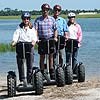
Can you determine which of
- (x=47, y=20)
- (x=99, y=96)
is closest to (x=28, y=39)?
(x=47, y=20)

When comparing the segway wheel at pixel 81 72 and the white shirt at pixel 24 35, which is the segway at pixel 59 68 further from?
the white shirt at pixel 24 35

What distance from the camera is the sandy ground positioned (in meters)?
11.4

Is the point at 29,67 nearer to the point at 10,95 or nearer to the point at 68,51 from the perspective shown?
the point at 10,95

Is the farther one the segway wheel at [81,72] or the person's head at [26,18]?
the segway wheel at [81,72]

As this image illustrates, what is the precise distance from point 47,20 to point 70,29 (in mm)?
1148

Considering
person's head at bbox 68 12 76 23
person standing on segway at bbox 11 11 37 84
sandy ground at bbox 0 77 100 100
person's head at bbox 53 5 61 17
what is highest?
person's head at bbox 53 5 61 17

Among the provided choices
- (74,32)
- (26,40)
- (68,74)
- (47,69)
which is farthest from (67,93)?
(74,32)

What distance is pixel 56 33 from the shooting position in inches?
509

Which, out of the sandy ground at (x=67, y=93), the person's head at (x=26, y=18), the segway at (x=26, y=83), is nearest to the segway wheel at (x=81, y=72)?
the sandy ground at (x=67, y=93)

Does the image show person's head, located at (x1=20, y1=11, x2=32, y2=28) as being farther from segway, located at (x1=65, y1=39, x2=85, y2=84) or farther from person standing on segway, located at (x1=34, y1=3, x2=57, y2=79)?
segway, located at (x1=65, y1=39, x2=85, y2=84)

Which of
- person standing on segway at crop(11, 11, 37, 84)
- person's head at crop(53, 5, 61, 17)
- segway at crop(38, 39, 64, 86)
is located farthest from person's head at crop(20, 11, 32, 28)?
person's head at crop(53, 5, 61, 17)

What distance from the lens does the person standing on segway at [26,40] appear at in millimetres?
11797

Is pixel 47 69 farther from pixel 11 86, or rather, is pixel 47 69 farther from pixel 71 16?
pixel 71 16

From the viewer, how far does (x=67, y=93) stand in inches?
469
